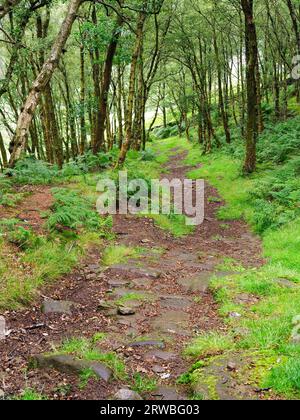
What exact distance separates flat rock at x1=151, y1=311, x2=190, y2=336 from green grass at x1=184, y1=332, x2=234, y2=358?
433mm

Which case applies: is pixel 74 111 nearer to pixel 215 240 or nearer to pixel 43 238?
pixel 215 240

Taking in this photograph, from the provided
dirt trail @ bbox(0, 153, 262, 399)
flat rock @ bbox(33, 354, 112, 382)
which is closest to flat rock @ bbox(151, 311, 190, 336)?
dirt trail @ bbox(0, 153, 262, 399)

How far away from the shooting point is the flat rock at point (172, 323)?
6.26 metres

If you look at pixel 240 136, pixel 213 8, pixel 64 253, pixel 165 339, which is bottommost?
pixel 165 339

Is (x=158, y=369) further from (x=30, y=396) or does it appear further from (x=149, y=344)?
(x=30, y=396)

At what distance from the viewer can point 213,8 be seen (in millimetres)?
25562

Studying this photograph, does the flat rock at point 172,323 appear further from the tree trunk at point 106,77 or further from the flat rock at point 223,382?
the tree trunk at point 106,77

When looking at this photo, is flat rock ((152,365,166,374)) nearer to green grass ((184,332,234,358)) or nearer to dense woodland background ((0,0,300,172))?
green grass ((184,332,234,358))

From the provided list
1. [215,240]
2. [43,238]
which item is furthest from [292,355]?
[215,240]

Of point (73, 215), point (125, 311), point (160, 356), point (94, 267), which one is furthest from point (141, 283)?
point (73, 215)

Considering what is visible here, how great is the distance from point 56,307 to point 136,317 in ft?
4.30

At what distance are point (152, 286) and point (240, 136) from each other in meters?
25.8

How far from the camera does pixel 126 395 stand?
4.44 meters

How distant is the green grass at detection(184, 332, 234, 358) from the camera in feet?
17.8
